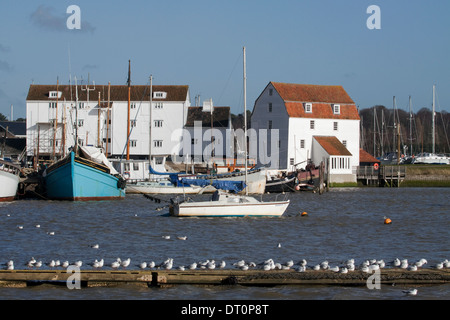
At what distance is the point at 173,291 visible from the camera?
17.0 m

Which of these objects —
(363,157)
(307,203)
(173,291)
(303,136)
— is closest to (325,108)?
(303,136)

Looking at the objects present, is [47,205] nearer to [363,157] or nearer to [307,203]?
[307,203]

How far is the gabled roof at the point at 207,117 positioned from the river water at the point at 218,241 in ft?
149

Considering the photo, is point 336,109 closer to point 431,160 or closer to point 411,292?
point 431,160

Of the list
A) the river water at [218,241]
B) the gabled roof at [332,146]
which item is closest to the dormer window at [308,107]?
the gabled roof at [332,146]

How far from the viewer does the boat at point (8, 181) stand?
154 feet

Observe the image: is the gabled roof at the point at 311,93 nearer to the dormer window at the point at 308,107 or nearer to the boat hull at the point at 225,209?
the dormer window at the point at 308,107

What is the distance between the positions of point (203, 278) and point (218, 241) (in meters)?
9.99

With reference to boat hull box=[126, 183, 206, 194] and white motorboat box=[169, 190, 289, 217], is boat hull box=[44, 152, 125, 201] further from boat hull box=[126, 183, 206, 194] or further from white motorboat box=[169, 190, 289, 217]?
white motorboat box=[169, 190, 289, 217]

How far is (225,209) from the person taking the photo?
33.3 meters

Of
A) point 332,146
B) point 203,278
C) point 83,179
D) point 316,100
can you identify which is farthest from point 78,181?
point 316,100

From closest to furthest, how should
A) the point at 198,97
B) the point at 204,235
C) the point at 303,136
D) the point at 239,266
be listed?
the point at 239,266
the point at 204,235
the point at 303,136
the point at 198,97

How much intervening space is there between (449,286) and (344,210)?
27.0 m

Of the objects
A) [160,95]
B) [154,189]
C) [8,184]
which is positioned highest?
[160,95]
